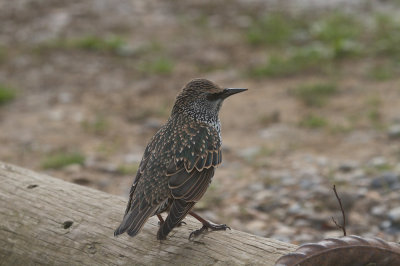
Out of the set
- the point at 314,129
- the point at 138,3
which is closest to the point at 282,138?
the point at 314,129

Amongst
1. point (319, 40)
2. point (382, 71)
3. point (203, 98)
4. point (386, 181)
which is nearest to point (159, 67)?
point (319, 40)

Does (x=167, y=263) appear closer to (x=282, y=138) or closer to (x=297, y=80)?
(x=282, y=138)

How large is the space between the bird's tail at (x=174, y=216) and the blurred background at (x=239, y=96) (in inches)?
108

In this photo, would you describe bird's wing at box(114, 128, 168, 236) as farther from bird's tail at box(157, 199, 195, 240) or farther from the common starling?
bird's tail at box(157, 199, 195, 240)

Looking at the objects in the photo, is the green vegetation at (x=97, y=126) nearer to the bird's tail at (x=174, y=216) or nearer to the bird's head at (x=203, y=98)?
the bird's head at (x=203, y=98)

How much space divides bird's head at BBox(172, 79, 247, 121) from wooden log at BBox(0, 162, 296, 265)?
3.42 feet

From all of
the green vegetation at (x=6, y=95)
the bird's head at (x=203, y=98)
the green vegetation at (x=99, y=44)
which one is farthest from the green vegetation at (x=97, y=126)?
the bird's head at (x=203, y=98)

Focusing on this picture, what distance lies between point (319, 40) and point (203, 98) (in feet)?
26.9

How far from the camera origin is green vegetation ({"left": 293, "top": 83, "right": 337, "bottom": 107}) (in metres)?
11.2

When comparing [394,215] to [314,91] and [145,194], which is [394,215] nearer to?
[145,194]

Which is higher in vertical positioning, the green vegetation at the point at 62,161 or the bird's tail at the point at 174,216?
the green vegetation at the point at 62,161

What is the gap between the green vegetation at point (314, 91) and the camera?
442 inches

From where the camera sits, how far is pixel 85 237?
482 cm

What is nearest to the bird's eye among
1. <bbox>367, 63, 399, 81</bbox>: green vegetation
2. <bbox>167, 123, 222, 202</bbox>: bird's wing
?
<bbox>167, 123, 222, 202</bbox>: bird's wing
